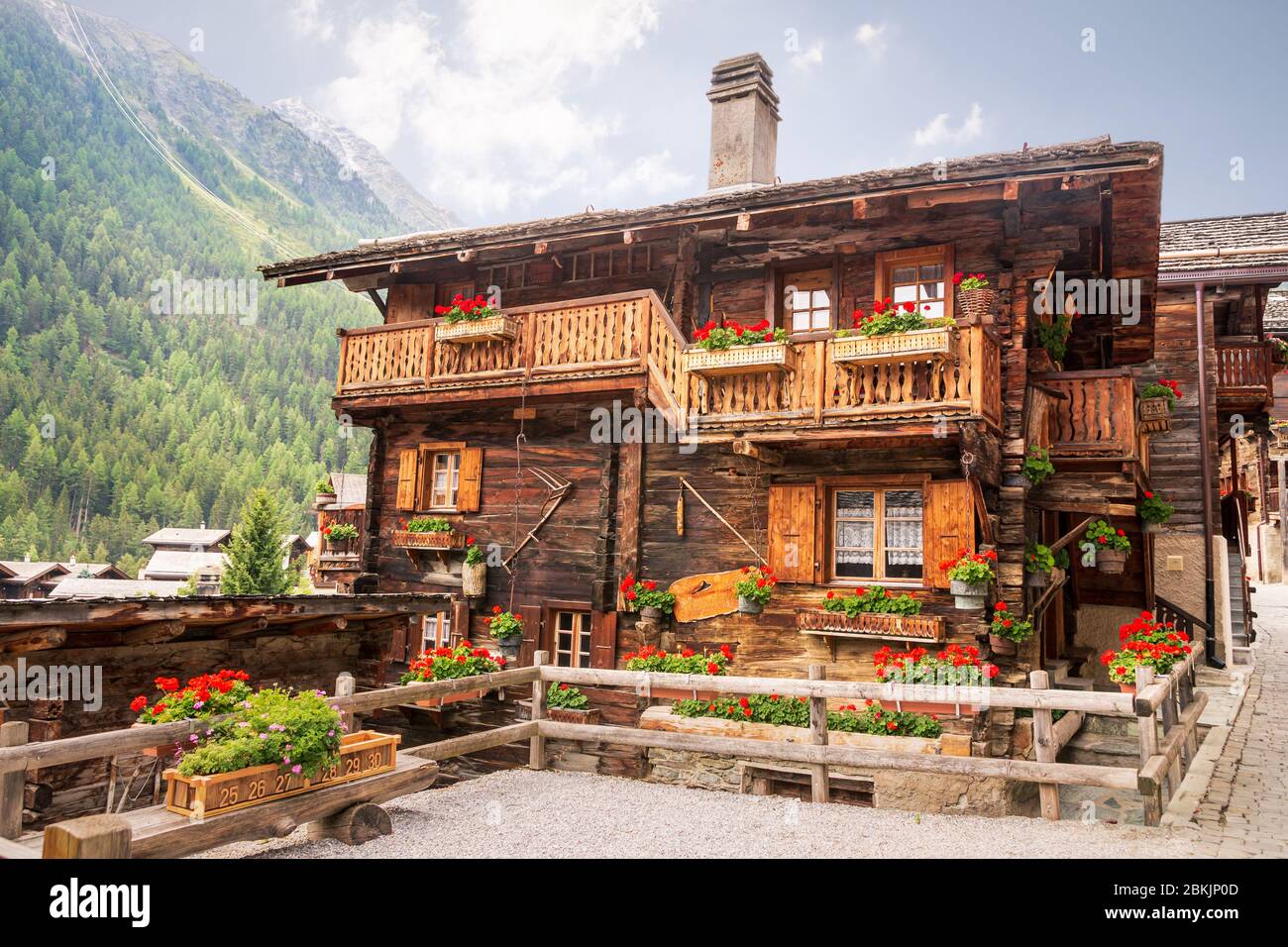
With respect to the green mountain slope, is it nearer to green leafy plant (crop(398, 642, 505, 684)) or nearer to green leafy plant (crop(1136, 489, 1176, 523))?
green leafy plant (crop(398, 642, 505, 684))

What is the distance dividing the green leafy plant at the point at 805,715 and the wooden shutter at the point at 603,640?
2305 millimetres

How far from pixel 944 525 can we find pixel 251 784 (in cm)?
909

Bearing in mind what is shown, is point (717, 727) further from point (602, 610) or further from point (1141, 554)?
point (1141, 554)

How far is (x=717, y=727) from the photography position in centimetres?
1141

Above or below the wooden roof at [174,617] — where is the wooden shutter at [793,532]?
above

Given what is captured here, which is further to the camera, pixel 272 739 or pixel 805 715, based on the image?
pixel 805 715

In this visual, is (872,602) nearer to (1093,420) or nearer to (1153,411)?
(1093,420)

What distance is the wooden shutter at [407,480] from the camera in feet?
54.7

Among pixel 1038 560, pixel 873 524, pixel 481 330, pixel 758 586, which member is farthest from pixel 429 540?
pixel 1038 560

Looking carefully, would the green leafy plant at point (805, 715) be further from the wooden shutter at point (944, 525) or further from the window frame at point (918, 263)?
the window frame at point (918, 263)

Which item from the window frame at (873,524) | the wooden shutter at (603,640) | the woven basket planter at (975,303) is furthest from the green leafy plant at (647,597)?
the woven basket planter at (975,303)

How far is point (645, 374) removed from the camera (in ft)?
42.6

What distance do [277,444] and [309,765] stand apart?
147m
